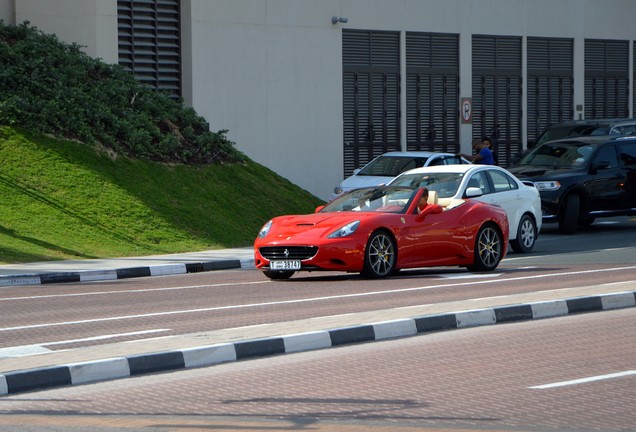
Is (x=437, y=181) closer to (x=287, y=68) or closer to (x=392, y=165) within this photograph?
(x=392, y=165)

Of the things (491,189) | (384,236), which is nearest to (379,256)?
(384,236)

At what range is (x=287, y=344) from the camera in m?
11.5

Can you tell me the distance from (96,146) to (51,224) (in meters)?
3.80

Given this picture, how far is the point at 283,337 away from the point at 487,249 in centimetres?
849

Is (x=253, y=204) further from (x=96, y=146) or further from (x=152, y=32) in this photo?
(x=152, y=32)

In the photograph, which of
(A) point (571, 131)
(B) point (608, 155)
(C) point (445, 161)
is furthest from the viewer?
(A) point (571, 131)

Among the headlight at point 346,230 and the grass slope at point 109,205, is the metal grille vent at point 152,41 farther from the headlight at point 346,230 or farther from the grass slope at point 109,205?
the headlight at point 346,230

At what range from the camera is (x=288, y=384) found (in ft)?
32.4

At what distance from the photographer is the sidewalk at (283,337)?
33.0 feet

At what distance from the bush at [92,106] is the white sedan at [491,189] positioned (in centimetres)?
777

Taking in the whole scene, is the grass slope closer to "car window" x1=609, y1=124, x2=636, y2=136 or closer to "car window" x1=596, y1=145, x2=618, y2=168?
"car window" x1=596, y1=145, x2=618, y2=168

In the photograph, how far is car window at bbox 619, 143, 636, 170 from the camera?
28.2m

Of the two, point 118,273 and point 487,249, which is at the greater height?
point 487,249

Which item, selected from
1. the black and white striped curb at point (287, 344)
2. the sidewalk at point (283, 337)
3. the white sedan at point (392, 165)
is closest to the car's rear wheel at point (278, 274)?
the sidewalk at point (283, 337)
